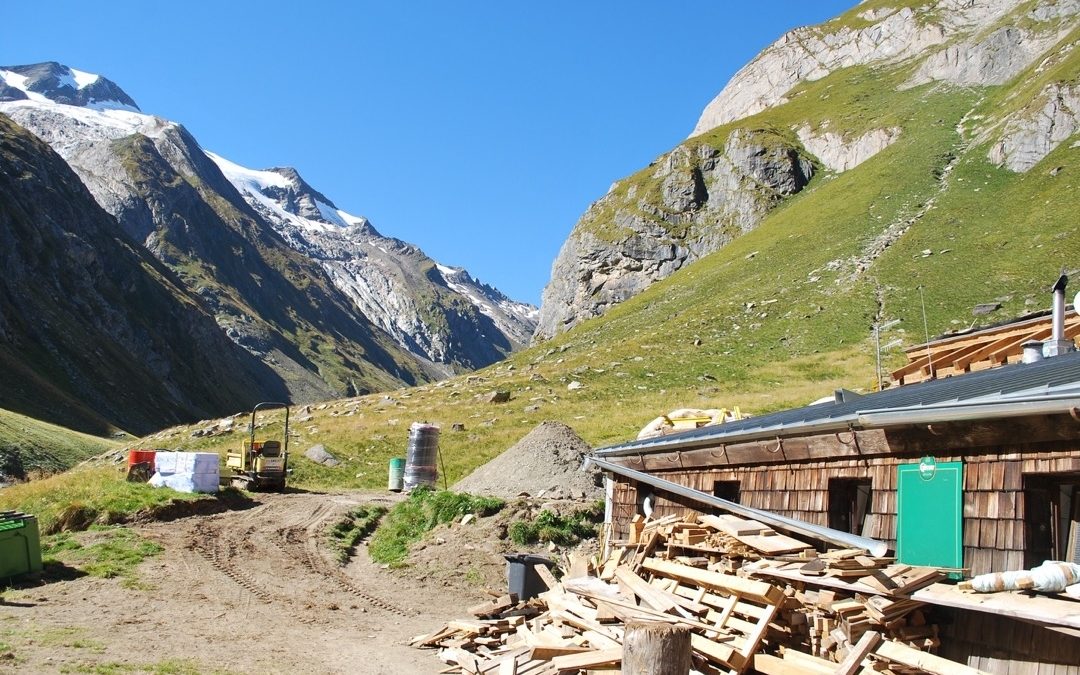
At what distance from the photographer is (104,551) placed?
20.2 meters

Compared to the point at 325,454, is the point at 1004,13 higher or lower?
higher

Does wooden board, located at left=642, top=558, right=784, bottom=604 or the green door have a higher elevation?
the green door

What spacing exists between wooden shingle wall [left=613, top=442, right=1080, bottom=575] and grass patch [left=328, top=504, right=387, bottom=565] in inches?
491

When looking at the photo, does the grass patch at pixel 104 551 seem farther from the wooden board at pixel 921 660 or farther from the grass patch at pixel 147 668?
the wooden board at pixel 921 660

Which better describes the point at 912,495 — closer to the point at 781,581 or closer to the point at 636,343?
the point at 781,581

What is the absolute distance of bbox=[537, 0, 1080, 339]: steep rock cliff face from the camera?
90625 mm

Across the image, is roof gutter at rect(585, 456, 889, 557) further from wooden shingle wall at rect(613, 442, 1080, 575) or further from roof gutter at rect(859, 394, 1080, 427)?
roof gutter at rect(859, 394, 1080, 427)

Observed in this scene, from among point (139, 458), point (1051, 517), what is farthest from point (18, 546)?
point (1051, 517)

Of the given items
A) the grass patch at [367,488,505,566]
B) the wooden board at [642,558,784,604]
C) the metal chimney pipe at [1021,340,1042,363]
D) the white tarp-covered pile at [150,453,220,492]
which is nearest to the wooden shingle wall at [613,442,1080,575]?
the wooden board at [642,558,784,604]

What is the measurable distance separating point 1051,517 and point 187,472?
26628 millimetres

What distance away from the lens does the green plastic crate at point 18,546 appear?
17.1m

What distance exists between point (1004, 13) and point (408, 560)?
116053mm

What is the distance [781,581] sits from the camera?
10.3 meters

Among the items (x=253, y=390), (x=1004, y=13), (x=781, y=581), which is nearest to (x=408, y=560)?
(x=781, y=581)
